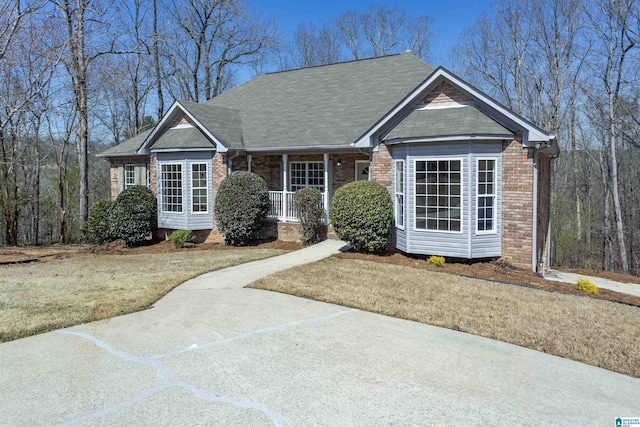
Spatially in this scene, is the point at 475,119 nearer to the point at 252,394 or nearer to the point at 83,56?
the point at 252,394

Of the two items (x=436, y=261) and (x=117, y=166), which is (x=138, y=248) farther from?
(x=436, y=261)

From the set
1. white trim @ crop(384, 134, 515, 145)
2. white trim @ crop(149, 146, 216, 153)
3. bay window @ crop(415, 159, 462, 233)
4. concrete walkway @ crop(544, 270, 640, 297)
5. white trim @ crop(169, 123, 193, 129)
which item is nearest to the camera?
white trim @ crop(384, 134, 515, 145)

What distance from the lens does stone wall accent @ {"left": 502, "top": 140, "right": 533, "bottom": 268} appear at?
39.5 ft

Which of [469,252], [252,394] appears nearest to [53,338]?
[252,394]

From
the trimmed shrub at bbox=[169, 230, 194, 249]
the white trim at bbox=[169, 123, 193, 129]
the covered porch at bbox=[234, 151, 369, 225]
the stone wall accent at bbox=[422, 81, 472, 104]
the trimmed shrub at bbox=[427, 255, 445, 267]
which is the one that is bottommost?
the trimmed shrub at bbox=[427, 255, 445, 267]

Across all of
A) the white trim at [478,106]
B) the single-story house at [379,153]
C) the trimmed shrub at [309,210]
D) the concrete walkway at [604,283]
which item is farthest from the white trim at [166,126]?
the concrete walkway at [604,283]

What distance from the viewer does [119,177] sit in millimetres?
20500

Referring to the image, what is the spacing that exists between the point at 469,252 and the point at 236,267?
6.05 meters

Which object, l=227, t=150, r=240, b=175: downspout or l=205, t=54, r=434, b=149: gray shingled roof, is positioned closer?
l=205, t=54, r=434, b=149: gray shingled roof

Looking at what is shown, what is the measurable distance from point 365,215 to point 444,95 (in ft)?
13.3

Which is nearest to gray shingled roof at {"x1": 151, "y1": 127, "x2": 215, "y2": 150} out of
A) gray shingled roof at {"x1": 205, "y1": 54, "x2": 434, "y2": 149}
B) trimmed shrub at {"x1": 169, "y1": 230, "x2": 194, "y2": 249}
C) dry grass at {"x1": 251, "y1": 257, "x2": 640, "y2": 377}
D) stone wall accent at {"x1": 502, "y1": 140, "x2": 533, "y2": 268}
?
gray shingled roof at {"x1": 205, "y1": 54, "x2": 434, "y2": 149}

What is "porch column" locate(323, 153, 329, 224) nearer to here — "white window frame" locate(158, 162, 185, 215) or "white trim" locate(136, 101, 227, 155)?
"white trim" locate(136, 101, 227, 155)

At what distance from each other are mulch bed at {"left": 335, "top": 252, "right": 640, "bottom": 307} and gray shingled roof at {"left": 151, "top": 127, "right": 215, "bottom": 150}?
7.21m

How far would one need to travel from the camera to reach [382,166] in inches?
557
